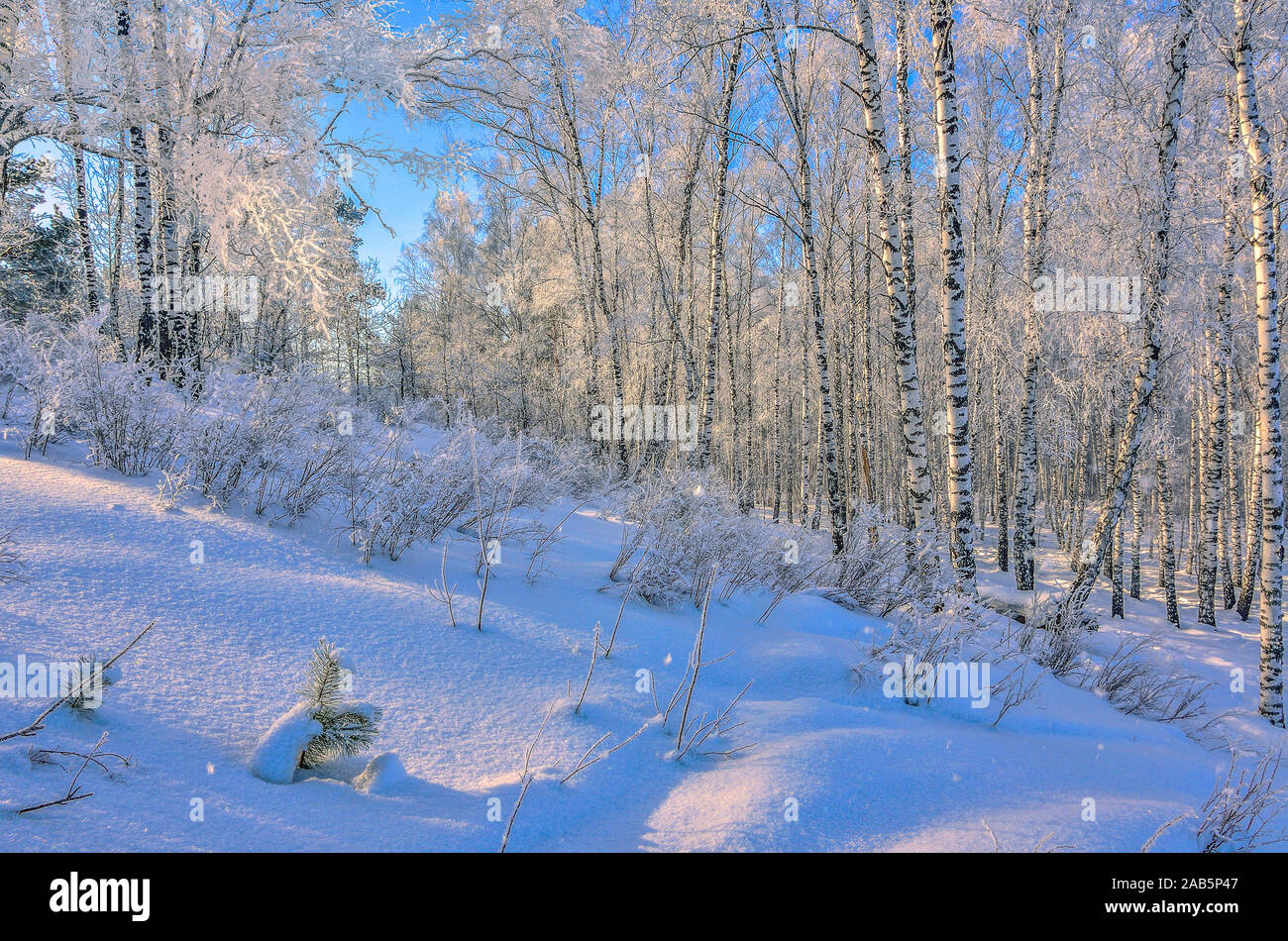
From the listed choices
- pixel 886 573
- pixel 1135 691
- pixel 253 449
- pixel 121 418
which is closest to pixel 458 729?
pixel 253 449

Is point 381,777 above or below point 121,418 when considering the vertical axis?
below

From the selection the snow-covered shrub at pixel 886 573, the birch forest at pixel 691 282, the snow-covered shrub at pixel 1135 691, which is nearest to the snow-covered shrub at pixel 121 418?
the birch forest at pixel 691 282

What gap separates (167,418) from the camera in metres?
4.05

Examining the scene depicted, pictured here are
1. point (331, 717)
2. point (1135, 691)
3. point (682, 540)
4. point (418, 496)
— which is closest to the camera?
point (331, 717)

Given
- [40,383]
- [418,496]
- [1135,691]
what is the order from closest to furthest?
[40,383] → [418,496] → [1135,691]

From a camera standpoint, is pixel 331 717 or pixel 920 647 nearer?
pixel 331 717

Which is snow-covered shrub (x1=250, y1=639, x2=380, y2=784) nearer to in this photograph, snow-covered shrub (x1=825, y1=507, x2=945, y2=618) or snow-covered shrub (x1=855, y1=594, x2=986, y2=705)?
snow-covered shrub (x1=855, y1=594, x2=986, y2=705)

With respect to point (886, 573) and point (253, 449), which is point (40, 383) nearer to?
point (253, 449)

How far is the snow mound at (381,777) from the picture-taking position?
1.76 m

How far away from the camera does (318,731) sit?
5.73ft

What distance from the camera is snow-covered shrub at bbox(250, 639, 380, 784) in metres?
1.69

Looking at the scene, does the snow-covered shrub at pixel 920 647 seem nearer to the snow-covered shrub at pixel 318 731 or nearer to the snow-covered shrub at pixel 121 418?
the snow-covered shrub at pixel 318 731

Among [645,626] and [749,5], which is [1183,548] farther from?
[645,626]

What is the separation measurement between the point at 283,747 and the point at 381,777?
0.95ft
